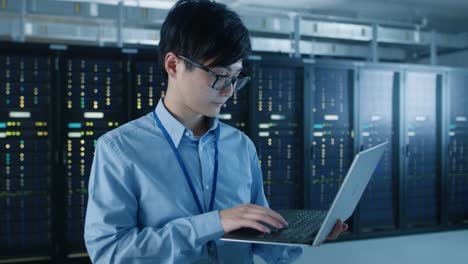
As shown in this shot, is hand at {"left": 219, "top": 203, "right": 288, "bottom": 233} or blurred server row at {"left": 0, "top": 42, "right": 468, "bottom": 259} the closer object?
hand at {"left": 219, "top": 203, "right": 288, "bottom": 233}

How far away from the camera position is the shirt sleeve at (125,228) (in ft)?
2.76

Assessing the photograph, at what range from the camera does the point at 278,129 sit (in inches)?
147

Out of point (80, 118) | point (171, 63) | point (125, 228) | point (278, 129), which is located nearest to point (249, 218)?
point (125, 228)

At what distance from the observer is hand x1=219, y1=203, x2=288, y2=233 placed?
2.65 ft

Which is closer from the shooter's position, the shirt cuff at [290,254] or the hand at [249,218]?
the hand at [249,218]

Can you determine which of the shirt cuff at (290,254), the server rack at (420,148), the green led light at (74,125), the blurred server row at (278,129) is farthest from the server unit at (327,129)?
the shirt cuff at (290,254)

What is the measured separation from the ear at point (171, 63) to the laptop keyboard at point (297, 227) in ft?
1.29

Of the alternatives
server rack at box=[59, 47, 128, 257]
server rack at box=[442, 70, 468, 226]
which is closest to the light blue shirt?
server rack at box=[59, 47, 128, 257]

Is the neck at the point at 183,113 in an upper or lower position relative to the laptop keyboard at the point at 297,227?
upper

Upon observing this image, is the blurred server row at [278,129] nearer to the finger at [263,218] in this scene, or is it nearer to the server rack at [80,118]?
the server rack at [80,118]

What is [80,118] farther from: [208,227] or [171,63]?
[208,227]

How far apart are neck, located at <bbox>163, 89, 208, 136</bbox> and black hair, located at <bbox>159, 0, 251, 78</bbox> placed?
12cm

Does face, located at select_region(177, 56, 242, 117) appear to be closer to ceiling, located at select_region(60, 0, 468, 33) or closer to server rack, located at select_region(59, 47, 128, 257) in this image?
server rack, located at select_region(59, 47, 128, 257)

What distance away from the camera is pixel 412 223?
424 centimetres
